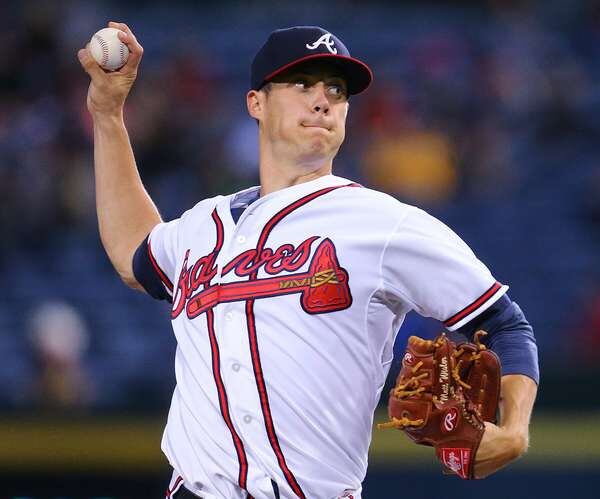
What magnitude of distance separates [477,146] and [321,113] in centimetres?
669

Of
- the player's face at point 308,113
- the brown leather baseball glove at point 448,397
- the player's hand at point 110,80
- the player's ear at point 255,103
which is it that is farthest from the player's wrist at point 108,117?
the brown leather baseball glove at point 448,397

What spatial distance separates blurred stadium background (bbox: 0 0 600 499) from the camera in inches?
257

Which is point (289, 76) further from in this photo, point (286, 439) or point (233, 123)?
point (233, 123)

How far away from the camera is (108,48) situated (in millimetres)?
3746

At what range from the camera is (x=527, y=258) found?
31.2 ft

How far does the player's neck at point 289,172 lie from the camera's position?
3393 mm

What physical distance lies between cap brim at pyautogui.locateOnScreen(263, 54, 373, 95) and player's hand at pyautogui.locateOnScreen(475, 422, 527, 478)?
1064 millimetres

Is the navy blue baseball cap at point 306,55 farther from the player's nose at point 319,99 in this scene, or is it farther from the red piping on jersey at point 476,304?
the red piping on jersey at point 476,304

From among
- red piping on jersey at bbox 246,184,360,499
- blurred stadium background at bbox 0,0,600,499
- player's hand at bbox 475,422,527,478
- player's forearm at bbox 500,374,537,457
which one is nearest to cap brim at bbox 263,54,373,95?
red piping on jersey at bbox 246,184,360,499

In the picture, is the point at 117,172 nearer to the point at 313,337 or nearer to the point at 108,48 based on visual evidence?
the point at 108,48

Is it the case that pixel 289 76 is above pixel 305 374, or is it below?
above

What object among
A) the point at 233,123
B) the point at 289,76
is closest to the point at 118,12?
the point at 233,123

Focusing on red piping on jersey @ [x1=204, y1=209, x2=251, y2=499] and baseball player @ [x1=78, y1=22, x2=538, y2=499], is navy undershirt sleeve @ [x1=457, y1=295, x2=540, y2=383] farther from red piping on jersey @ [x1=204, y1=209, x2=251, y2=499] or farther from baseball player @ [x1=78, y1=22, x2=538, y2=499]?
red piping on jersey @ [x1=204, y1=209, x2=251, y2=499]

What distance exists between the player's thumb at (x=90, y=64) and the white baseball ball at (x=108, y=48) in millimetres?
25
